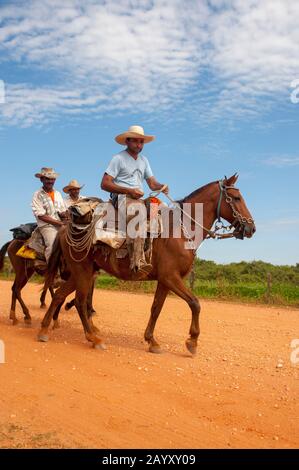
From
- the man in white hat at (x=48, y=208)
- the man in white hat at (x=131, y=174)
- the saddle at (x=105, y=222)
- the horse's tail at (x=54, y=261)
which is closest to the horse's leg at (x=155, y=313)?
the man in white hat at (x=131, y=174)

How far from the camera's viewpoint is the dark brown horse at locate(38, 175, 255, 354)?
7.91 metres

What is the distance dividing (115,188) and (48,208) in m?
2.37

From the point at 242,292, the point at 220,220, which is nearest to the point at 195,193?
the point at 220,220

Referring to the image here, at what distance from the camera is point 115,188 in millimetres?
7992

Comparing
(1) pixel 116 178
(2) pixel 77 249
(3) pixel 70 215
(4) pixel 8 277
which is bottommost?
(4) pixel 8 277

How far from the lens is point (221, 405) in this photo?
557 cm

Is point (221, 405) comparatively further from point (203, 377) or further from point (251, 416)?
point (203, 377)

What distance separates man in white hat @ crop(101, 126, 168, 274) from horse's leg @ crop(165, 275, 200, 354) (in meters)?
0.45

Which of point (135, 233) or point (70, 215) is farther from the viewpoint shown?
point (70, 215)

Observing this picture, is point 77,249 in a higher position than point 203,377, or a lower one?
higher

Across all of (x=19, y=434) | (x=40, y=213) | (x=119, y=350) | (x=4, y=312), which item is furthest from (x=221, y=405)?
(x=4, y=312)

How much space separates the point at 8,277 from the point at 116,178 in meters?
23.0

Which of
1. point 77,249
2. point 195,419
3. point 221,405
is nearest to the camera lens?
point 195,419

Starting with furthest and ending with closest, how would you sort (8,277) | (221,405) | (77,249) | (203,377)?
1. (8,277)
2. (77,249)
3. (203,377)
4. (221,405)
